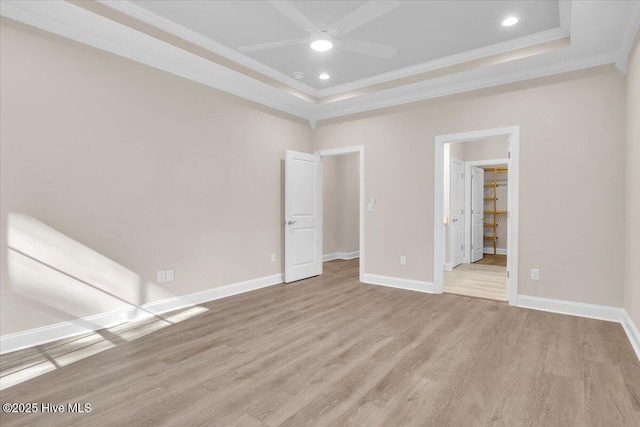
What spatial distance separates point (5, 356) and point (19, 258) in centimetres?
78


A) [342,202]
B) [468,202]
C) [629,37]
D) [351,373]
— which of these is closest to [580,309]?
[629,37]

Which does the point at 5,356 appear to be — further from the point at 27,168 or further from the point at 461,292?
the point at 461,292

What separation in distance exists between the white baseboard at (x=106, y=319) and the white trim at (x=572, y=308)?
359 cm

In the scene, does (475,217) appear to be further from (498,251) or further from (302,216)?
(302,216)

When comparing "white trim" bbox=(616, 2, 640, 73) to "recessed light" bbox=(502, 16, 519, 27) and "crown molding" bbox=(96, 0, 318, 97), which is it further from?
"crown molding" bbox=(96, 0, 318, 97)

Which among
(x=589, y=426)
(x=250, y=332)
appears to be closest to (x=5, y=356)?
(x=250, y=332)

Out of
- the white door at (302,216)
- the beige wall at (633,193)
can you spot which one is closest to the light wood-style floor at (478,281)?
the beige wall at (633,193)

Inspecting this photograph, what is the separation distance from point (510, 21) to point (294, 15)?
2101mm

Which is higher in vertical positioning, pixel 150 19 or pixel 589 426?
pixel 150 19

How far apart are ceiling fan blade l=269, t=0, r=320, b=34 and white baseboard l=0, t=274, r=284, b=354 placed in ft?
10.6

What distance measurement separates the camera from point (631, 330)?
2.98m

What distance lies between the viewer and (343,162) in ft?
26.0

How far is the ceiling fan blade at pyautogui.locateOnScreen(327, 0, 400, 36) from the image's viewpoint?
8.54 feet

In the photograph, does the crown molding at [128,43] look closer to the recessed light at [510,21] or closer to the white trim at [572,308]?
the recessed light at [510,21]
